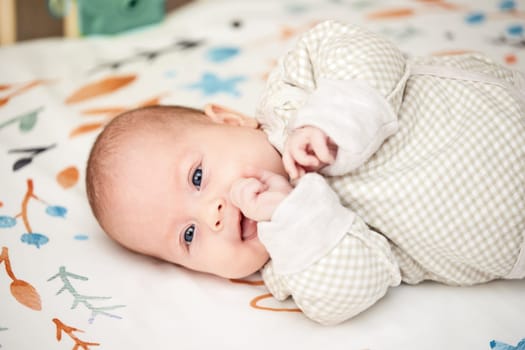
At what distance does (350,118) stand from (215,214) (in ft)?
0.89

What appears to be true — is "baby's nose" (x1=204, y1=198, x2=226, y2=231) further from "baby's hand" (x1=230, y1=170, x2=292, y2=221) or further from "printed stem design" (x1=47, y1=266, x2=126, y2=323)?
"printed stem design" (x1=47, y1=266, x2=126, y2=323)

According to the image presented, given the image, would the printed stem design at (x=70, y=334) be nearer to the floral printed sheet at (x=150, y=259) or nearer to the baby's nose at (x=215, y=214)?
the floral printed sheet at (x=150, y=259)

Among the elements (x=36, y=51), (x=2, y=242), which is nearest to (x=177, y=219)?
(x=2, y=242)

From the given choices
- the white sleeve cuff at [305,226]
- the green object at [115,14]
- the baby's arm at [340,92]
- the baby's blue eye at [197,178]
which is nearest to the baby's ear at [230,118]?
the baby's arm at [340,92]

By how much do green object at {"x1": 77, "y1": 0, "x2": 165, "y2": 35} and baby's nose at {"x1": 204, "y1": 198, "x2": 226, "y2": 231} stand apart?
45.6 inches

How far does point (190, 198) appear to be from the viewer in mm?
1138

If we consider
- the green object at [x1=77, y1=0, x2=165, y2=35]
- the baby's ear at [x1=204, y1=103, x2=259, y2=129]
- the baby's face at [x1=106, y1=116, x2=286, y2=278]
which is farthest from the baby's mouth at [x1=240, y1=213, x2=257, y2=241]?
the green object at [x1=77, y1=0, x2=165, y2=35]

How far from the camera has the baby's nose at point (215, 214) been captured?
110 cm

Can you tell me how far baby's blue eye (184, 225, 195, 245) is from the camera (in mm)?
1158

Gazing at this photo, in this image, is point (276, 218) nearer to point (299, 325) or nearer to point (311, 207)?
point (311, 207)

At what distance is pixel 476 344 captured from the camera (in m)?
1.05

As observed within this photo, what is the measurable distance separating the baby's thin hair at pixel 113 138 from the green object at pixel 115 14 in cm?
92

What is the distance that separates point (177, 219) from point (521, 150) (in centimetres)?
60

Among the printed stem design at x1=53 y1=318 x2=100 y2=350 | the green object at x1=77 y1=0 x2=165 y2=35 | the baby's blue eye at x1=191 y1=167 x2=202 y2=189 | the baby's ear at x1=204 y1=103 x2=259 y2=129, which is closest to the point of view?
the printed stem design at x1=53 y1=318 x2=100 y2=350
